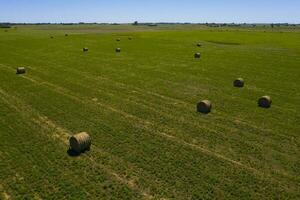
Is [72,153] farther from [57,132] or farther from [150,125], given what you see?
[150,125]

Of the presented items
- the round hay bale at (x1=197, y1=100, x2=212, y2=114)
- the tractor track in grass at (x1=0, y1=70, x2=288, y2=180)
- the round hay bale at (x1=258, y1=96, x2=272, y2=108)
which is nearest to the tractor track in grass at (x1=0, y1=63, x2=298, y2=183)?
the tractor track in grass at (x1=0, y1=70, x2=288, y2=180)

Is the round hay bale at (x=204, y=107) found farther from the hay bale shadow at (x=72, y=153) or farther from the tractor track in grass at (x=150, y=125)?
the hay bale shadow at (x=72, y=153)

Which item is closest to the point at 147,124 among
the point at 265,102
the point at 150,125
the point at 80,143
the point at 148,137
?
the point at 150,125

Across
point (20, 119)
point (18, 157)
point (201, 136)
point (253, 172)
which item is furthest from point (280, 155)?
point (20, 119)

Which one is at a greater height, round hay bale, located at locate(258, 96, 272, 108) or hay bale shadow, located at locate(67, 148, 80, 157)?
round hay bale, located at locate(258, 96, 272, 108)

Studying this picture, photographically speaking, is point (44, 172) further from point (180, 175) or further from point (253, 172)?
point (253, 172)

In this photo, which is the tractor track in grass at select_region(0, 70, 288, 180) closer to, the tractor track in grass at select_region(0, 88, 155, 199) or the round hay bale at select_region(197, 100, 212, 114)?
the tractor track in grass at select_region(0, 88, 155, 199)
